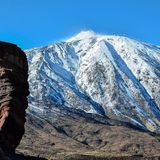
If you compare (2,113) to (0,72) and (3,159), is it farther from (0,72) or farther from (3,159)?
(3,159)

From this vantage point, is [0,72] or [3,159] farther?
[0,72]

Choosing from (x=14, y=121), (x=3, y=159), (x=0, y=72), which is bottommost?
(x=3, y=159)

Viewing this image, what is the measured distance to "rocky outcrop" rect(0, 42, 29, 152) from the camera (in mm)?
53281

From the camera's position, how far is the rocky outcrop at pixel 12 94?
53.3 meters

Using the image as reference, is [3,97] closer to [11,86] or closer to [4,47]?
[11,86]

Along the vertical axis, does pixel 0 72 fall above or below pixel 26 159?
above

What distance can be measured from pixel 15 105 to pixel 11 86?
71.9 inches

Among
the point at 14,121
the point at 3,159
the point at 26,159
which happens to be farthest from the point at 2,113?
the point at 3,159

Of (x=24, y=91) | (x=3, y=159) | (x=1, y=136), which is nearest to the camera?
(x=3, y=159)

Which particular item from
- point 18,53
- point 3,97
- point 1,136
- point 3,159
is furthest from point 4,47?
point 3,159

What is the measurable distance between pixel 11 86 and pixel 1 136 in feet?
16.3

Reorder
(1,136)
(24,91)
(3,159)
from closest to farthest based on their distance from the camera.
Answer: (3,159), (1,136), (24,91)

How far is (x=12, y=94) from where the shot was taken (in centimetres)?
5475

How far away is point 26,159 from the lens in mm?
53500
